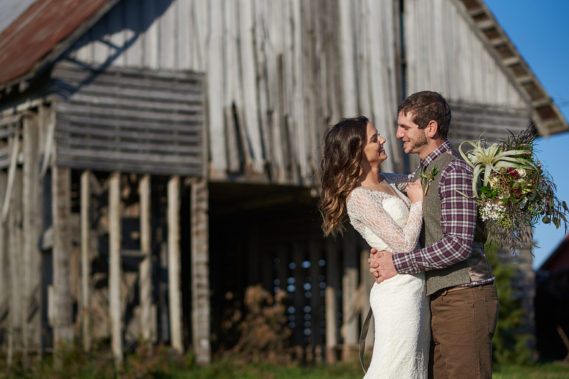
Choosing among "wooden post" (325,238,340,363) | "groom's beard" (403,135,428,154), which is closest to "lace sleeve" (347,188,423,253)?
"groom's beard" (403,135,428,154)

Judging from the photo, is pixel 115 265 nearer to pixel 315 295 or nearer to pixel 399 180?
pixel 315 295

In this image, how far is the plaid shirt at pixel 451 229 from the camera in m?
4.06

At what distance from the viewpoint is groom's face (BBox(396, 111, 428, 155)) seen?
14.4 ft

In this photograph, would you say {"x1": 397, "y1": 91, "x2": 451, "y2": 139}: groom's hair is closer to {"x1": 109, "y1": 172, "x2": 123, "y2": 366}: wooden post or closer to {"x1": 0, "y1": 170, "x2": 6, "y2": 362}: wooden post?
{"x1": 109, "y1": 172, "x2": 123, "y2": 366}: wooden post

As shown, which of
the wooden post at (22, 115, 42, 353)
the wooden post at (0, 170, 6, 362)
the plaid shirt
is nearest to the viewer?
the plaid shirt

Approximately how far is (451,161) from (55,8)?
35.3 feet

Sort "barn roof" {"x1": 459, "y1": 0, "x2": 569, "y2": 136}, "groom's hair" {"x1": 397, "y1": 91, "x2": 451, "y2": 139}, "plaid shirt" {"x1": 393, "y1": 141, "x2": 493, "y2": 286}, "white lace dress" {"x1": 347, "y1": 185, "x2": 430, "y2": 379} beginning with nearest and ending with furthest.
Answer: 1. "plaid shirt" {"x1": 393, "y1": 141, "x2": 493, "y2": 286}
2. "white lace dress" {"x1": 347, "y1": 185, "x2": 430, "y2": 379}
3. "groom's hair" {"x1": 397, "y1": 91, "x2": 451, "y2": 139}
4. "barn roof" {"x1": 459, "y1": 0, "x2": 569, "y2": 136}

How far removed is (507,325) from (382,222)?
11.0m

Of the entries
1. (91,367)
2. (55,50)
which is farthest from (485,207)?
(55,50)

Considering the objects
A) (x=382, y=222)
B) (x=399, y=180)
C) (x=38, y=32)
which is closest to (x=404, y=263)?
(x=382, y=222)

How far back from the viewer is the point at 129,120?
1216 centimetres

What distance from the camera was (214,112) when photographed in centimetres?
1266

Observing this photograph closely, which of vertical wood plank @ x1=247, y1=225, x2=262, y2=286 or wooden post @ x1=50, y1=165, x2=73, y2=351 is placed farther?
vertical wood plank @ x1=247, y1=225, x2=262, y2=286

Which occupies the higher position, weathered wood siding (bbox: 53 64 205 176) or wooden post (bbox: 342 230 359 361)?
weathered wood siding (bbox: 53 64 205 176)
